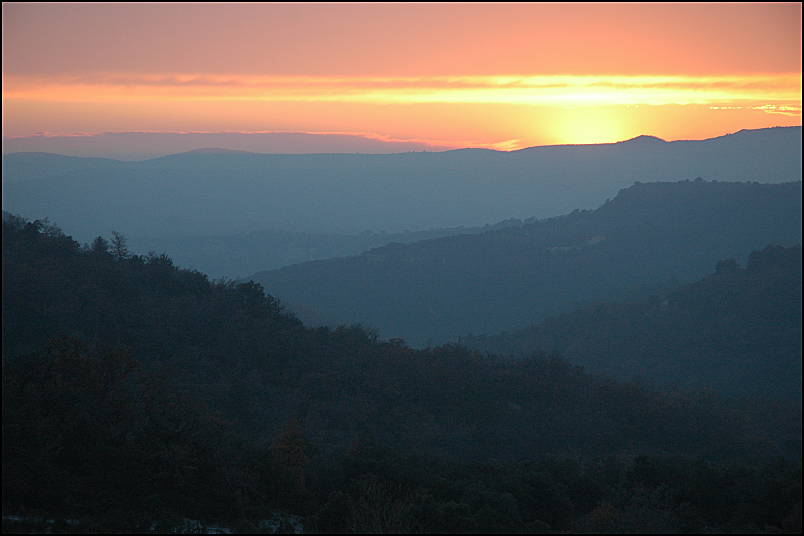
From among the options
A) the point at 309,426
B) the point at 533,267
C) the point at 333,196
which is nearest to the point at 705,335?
the point at 309,426

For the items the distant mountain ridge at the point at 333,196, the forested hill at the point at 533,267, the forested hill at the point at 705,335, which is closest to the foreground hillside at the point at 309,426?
the forested hill at the point at 705,335

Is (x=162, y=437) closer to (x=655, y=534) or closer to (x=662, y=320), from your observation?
(x=655, y=534)

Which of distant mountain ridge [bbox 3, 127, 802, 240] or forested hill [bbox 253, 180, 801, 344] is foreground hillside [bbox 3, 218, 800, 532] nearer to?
forested hill [bbox 253, 180, 801, 344]

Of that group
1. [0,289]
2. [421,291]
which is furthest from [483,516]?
[421,291]

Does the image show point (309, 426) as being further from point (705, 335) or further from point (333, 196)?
point (333, 196)

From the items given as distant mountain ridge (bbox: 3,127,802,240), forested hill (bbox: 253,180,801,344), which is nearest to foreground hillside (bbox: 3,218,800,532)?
forested hill (bbox: 253,180,801,344)

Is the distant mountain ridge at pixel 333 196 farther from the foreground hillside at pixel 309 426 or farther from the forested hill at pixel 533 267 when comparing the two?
the foreground hillside at pixel 309 426

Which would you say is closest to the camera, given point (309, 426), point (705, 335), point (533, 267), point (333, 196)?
point (309, 426)
